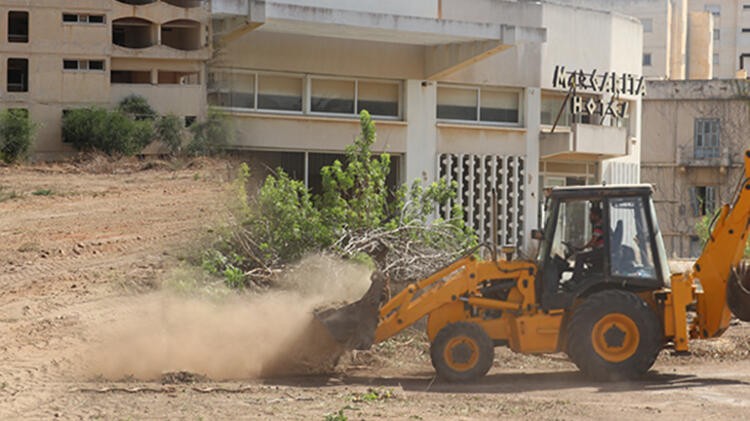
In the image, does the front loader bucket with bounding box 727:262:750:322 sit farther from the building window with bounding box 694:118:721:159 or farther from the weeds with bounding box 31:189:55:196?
the building window with bounding box 694:118:721:159

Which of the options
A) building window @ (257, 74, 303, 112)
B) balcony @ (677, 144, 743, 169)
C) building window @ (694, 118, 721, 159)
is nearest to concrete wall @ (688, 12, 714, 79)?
building window @ (694, 118, 721, 159)

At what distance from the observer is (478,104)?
2706 cm

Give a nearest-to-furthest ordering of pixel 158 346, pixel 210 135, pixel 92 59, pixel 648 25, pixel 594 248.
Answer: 1. pixel 594 248
2. pixel 158 346
3. pixel 92 59
4. pixel 210 135
5. pixel 648 25

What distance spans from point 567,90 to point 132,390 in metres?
16.8

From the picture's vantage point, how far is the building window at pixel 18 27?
16.9 meters

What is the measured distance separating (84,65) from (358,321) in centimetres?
542

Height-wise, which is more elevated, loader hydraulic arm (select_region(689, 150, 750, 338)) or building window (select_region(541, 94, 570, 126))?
building window (select_region(541, 94, 570, 126))

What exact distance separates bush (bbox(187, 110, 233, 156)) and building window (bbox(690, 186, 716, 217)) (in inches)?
1348

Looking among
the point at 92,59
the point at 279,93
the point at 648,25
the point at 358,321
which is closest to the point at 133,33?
the point at 92,59

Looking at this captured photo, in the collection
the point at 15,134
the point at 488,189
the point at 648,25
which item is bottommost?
the point at 488,189

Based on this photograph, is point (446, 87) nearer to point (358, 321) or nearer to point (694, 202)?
point (358, 321)

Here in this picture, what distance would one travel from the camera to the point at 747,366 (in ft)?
53.6

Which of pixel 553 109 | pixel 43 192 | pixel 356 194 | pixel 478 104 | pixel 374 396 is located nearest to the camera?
pixel 374 396

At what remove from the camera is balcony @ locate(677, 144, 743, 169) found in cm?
5109
